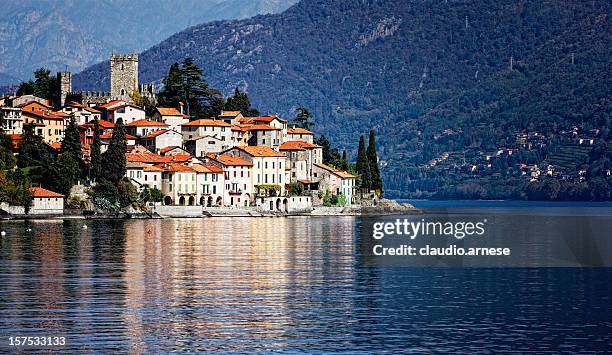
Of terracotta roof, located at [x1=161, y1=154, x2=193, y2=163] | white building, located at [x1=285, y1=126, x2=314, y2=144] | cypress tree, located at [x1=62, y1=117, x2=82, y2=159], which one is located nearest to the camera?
cypress tree, located at [x1=62, y1=117, x2=82, y2=159]

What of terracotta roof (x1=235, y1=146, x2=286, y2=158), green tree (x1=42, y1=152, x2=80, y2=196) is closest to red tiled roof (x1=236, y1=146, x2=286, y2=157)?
terracotta roof (x1=235, y1=146, x2=286, y2=158)

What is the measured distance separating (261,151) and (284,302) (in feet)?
272

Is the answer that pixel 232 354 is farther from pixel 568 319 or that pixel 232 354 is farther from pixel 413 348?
pixel 568 319

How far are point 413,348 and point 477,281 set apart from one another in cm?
1717

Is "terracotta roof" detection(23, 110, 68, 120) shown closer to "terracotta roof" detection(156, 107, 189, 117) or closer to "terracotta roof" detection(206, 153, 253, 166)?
"terracotta roof" detection(156, 107, 189, 117)

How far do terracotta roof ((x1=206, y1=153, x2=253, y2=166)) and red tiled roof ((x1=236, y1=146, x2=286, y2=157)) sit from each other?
1.14 m

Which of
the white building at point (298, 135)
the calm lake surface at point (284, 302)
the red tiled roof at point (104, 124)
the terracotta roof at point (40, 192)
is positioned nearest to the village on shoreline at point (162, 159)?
the terracotta roof at point (40, 192)

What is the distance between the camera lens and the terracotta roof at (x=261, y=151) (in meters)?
125

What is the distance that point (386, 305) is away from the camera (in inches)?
1719

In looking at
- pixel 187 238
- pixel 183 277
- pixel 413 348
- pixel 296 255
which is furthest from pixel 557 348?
pixel 187 238

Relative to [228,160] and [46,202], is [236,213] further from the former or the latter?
[46,202]

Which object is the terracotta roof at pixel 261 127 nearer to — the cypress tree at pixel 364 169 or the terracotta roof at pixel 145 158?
the cypress tree at pixel 364 169

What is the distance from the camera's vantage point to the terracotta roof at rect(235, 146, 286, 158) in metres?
125

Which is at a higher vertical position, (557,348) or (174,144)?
(174,144)
